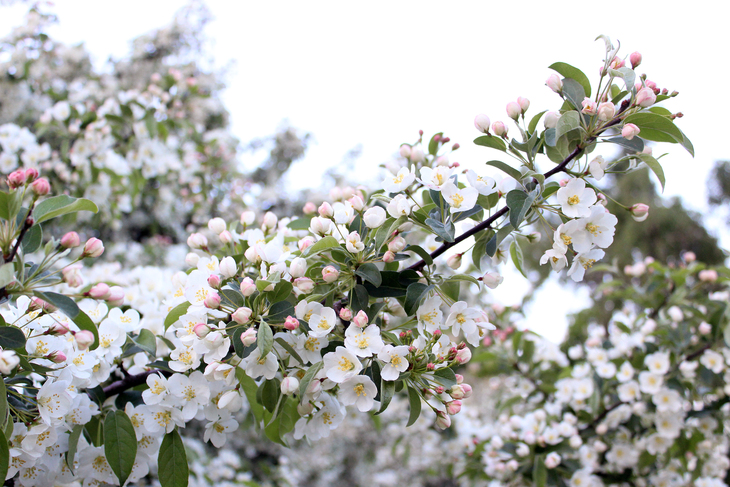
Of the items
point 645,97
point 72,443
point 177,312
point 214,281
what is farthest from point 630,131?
point 72,443

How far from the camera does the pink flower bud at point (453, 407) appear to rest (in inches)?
38.9

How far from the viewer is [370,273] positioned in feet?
3.38

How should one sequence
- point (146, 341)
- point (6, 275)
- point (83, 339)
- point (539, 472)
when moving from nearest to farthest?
1. point (6, 275)
2. point (83, 339)
3. point (146, 341)
4. point (539, 472)

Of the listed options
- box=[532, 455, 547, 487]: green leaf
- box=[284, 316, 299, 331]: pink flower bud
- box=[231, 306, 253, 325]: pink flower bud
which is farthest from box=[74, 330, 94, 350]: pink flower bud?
box=[532, 455, 547, 487]: green leaf

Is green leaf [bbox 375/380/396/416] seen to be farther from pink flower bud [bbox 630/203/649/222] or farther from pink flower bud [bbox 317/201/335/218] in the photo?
pink flower bud [bbox 630/203/649/222]

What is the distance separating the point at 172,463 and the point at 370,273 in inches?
26.5

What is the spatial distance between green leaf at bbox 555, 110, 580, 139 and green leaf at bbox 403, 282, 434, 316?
45cm

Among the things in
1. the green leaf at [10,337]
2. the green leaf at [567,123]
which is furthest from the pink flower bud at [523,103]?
the green leaf at [10,337]

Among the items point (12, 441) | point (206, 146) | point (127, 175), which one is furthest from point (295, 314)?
point (206, 146)

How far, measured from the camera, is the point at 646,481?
2287 millimetres

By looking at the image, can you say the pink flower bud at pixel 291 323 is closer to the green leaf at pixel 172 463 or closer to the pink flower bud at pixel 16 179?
the green leaf at pixel 172 463

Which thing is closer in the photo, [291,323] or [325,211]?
[291,323]

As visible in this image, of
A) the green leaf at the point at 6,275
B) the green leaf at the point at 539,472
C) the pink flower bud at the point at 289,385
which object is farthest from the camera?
the green leaf at the point at 539,472

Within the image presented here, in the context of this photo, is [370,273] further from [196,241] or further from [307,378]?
[196,241]
